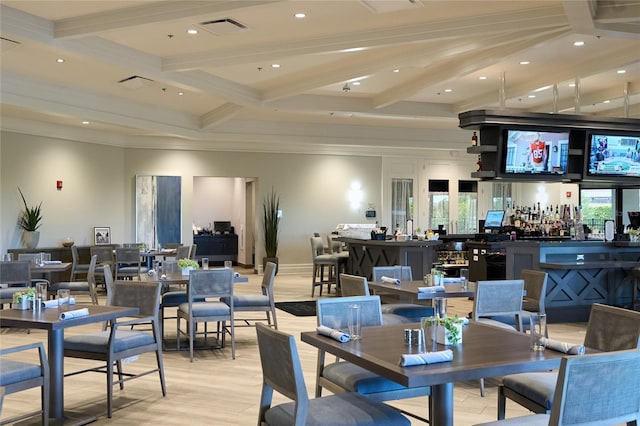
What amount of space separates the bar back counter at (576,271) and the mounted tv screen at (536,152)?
3.66ft

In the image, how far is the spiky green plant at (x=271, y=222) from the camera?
558 inches

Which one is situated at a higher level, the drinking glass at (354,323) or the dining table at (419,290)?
the drinking glass at (354,323)

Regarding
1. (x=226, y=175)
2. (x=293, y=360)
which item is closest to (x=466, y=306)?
(x=226, y=175)

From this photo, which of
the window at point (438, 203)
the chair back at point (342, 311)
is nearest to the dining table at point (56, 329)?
the chair back at point (342, 311)

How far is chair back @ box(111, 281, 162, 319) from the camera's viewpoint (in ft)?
16.4

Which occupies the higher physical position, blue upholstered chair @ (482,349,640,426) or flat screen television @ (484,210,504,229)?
flat screen television @ (484,210,504,229)

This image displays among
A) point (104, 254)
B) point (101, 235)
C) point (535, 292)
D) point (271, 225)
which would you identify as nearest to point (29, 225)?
point (104, 254)

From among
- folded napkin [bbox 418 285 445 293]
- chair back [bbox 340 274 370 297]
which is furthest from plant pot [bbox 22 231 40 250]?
folded napkin [bbox 418 285 445 293]

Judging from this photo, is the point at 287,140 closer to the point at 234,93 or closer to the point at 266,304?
the point at 234,93

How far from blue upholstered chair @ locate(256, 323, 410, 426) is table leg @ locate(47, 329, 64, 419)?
185cm

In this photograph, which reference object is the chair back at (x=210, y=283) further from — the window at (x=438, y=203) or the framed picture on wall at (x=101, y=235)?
the window at (x=438, y=203)

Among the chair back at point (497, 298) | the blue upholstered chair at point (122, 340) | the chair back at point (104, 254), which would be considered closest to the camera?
the blue upholstered chair at point (122, 340)

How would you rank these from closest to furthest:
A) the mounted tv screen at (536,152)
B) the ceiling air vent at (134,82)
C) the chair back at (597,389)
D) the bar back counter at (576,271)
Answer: the chair back at (597,389) → the bar back counter at (576,271) → the mounted tv screen at (536,152) → the ceiling air vent at (134,82)

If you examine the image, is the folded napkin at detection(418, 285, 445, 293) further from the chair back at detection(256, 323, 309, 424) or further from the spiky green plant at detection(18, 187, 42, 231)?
the spiky green plant at detection(18, 187, 42, 231)
